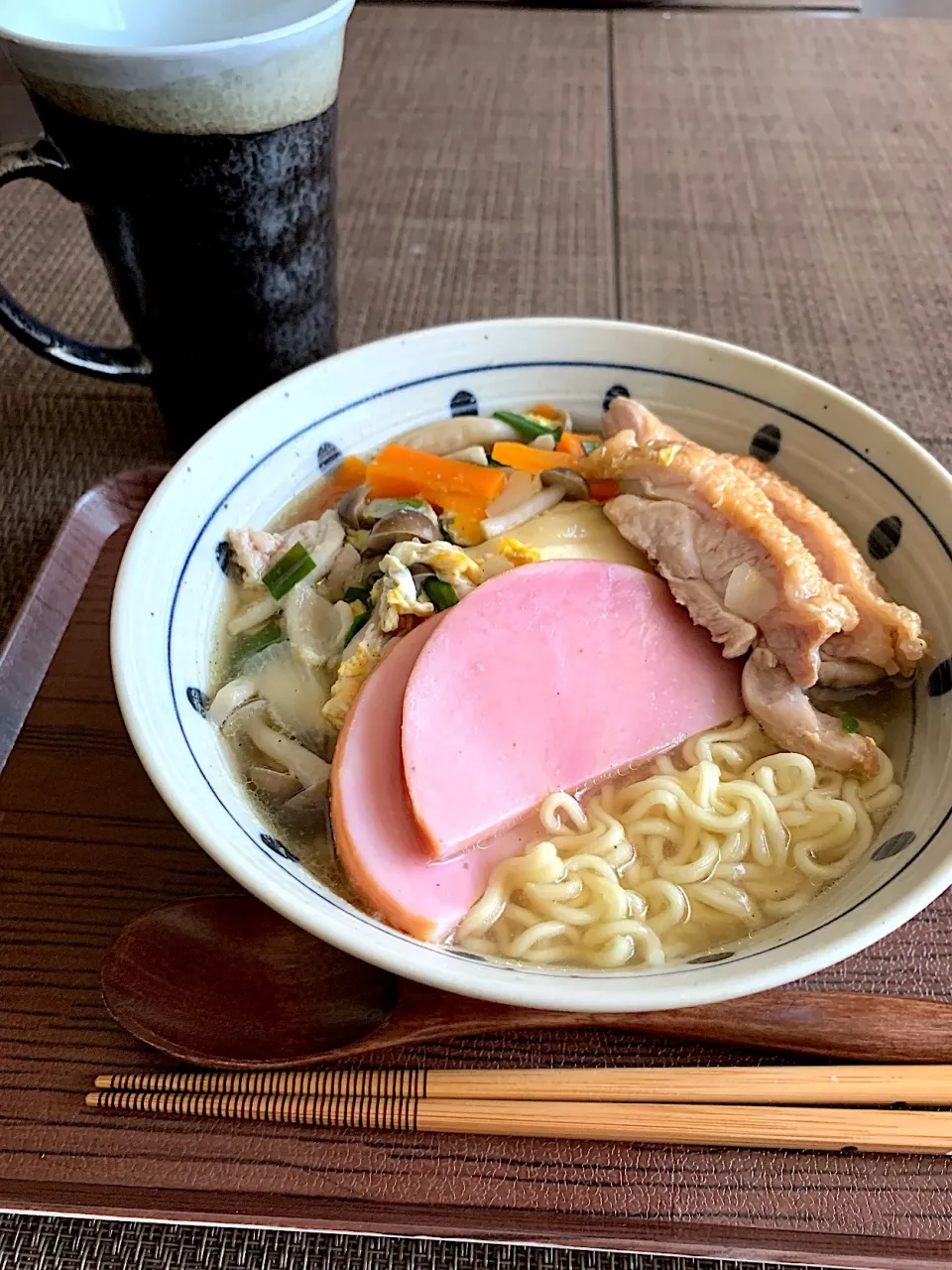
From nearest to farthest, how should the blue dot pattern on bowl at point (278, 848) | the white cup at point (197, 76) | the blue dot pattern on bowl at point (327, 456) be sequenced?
1. the blue dot pattern on bowl at point (278, 848)
2. the white cup at point (197, 76)
3. the blue dot pattern on bowl at point (327, 456)

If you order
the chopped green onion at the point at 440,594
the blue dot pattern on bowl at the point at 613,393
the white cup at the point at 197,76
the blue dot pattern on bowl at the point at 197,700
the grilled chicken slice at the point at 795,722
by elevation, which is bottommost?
the grilled chicken slice at the point at 795,722

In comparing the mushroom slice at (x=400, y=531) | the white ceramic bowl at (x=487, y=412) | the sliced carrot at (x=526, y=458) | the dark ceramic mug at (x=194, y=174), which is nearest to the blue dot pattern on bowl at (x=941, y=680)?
the white ceramic bowl at (x=487, y=412)

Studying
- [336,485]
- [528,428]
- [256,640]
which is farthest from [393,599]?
[528,428]

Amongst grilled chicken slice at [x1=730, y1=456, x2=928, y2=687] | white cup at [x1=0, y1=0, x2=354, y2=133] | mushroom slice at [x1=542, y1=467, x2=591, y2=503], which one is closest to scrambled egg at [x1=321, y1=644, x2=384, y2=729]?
mushroom slice at [x1=542, y1=467, x2=591, y2=503]

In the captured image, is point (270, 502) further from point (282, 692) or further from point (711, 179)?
point (711, 179)

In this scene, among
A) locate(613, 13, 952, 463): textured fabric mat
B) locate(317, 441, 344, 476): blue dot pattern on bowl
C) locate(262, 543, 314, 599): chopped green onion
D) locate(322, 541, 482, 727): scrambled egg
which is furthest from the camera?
locate(613, 13, 952, 463): textured fabric mat

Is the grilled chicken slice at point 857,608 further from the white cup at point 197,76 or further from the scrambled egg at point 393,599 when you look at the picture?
the white cup at point 197,76

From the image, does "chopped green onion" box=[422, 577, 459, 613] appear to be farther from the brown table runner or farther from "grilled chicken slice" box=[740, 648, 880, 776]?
the brown table runner
